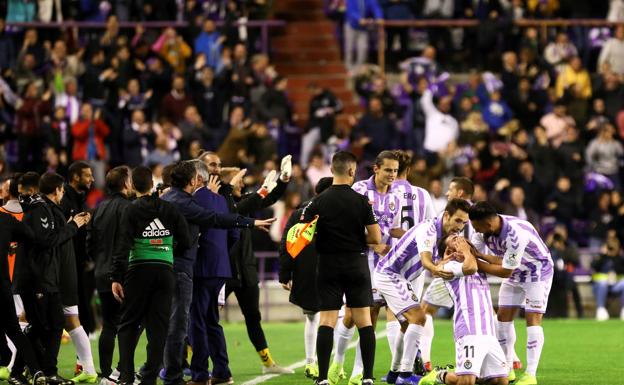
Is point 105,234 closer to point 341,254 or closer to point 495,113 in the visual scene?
point 341,254

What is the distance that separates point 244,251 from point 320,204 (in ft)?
7.83

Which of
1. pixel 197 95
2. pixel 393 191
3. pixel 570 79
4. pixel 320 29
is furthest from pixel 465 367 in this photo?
pixel 320 29

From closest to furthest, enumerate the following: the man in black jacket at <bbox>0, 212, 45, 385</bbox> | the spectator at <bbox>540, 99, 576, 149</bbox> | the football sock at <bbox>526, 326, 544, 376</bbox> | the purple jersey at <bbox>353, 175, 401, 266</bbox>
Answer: the man in black jacket at <bbox>0, 212, 45, 385</bbox>, the football sock at <bbox>526, 326, 544, 376</bbox>, the purple jersey at <bbox>353, 175, 401, 266</bbox>, the spectator at <bbox>540, 99, 576, 149</bbox>

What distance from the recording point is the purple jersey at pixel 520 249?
45.4 feet

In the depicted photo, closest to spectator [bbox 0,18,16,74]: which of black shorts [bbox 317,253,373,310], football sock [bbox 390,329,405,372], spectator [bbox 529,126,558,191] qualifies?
spectator [bbox 529,126,558,191]

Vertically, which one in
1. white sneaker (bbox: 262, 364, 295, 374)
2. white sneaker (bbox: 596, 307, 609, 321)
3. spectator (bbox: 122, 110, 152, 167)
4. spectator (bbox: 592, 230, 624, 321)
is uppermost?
spectator (bbox: 122, 110, 152, 167)

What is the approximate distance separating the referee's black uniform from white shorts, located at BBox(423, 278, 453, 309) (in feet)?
6.07

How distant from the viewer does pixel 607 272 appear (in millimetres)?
25562

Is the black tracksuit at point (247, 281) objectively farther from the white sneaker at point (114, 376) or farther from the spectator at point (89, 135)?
the spectator at point (89, 135)

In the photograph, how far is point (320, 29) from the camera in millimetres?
32125

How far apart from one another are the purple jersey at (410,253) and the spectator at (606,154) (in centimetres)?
1396

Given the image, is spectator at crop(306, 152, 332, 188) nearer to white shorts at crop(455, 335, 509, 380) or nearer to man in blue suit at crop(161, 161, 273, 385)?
man in blue suit at crop(161, 161, 273, 385)

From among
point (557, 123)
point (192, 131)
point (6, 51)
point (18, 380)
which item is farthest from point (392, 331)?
point (6, 51)

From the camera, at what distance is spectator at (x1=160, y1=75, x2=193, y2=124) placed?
27.5 meters
